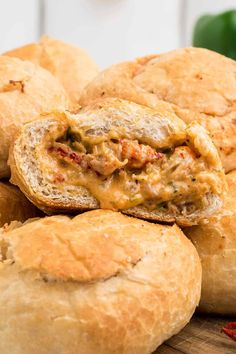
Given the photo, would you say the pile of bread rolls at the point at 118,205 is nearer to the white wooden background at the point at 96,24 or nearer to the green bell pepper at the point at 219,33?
the green bell pepper at the point at 219,33

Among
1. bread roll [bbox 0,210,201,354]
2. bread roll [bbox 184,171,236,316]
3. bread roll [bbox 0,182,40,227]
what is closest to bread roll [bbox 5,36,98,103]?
bread roll [bbox 0,182,40,227]

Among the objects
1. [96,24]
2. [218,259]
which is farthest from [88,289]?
[96,24]

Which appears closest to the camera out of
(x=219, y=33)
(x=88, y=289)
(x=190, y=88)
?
(x=88, y=289)

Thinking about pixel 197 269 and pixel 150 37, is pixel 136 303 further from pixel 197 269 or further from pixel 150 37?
pixel 150 37

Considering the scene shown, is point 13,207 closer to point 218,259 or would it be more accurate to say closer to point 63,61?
point 218,259

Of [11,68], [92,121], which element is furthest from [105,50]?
[92,121]

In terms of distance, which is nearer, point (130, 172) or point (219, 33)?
point (130, 172)

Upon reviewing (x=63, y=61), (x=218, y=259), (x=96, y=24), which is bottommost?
(x=218, y=259)

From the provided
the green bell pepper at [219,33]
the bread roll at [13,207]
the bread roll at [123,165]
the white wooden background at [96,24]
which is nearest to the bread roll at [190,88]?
the bread roll at [123,165]
